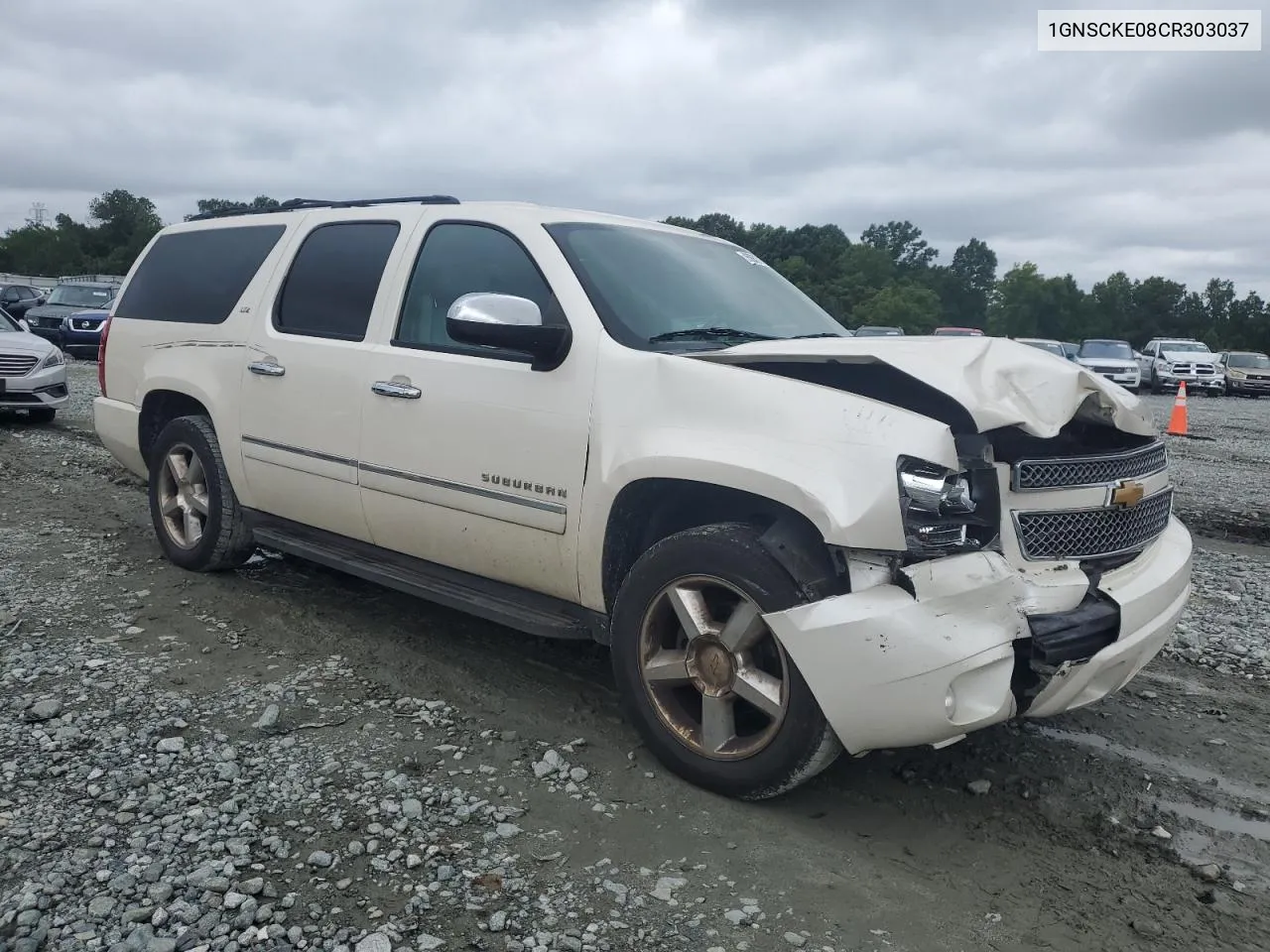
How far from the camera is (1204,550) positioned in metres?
6.88

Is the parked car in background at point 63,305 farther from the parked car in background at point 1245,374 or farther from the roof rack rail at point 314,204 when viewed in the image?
the parked car in background at point 1245,374

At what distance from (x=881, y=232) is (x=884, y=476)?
127352 millimetres

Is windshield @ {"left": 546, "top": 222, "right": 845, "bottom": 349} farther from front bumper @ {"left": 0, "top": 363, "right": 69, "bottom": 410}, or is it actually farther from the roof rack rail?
front bumper @ {"left": 0, "top": 363, "right": 69, "bottom": 410}

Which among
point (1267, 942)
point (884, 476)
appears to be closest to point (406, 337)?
point (884, 476)

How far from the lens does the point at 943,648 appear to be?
271 cm

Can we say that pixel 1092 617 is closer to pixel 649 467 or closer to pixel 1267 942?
pixel 1267 942

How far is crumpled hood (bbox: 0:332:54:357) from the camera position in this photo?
446 inches

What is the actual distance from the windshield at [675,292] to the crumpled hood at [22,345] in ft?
32.4

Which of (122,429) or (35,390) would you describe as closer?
(122,429)

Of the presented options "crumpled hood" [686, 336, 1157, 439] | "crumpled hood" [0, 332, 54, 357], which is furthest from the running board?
"crumpled hood" [0, 332, 54, 357]

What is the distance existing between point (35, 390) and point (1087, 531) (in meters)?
11.9

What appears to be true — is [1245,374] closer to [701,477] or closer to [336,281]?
[336,281]

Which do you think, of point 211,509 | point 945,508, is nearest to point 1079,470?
point 945,508

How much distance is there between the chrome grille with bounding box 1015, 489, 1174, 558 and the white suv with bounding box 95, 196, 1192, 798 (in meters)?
0.01
